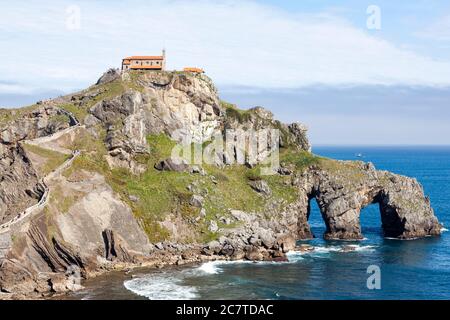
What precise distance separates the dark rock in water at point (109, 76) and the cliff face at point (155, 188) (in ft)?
1.96

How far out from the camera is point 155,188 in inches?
4843

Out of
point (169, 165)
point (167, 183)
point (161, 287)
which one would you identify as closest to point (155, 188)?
point (167, 183)

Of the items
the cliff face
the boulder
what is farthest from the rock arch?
the boulder

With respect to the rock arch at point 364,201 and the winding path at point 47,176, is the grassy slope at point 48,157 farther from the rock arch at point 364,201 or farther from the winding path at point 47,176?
the rock arch at point 364,201

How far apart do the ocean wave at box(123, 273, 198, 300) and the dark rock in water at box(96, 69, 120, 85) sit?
65.0m

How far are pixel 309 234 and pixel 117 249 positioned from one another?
53.7 m

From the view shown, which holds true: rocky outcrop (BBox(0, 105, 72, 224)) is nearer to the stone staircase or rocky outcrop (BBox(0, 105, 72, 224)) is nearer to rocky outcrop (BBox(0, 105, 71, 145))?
rocky outcrop (BBox(0, 105, 71, 145))

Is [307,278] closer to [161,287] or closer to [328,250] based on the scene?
[328,250]

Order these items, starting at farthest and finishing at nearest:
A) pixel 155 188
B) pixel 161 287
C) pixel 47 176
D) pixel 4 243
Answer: pixel 155 188
pixel 47 176
pixel 161 287
pixel 4 243

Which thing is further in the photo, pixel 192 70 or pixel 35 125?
pixel 192 70

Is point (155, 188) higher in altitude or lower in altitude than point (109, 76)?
lower

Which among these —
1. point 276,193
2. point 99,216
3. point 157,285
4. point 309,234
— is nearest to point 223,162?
point 276,193

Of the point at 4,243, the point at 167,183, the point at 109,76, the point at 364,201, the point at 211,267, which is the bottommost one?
the point at 211,267

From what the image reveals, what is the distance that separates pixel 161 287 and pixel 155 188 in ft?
114
